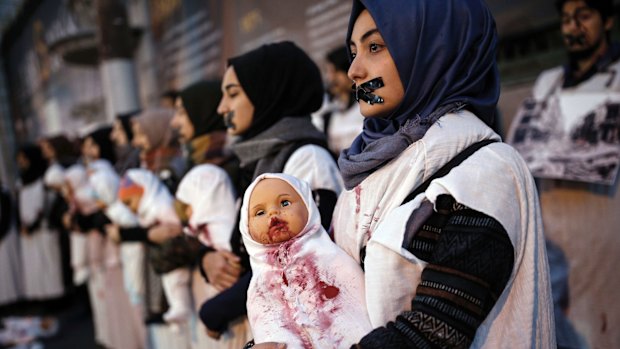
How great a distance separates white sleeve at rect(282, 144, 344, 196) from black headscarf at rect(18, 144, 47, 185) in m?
5.10

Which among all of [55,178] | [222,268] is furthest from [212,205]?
[55,178]

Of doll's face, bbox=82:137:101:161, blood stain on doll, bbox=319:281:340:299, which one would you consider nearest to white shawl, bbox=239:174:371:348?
blood stain on doll, bbox=319:281:340:299

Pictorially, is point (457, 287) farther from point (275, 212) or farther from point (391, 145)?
point (275, 212)

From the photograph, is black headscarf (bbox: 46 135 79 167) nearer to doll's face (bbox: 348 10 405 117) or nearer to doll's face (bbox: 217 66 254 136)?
doll's face (bbox: 217 66 254 136)

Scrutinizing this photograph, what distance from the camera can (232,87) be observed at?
Answer: 2.00 metres

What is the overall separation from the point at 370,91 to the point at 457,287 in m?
0.56

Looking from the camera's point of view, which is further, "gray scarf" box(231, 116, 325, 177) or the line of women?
"gray scarf" box(231, 116, 325, 177)

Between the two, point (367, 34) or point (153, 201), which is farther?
point (153, 201)

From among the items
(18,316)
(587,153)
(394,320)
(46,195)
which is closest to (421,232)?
(394,320)

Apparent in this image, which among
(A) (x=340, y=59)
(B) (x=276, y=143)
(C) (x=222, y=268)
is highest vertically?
(A) (x=340, y=59)

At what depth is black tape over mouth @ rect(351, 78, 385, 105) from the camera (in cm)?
124

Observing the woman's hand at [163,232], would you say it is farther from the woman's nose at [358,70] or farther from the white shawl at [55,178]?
the white shawl at [55,178]

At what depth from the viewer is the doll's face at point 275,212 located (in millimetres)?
1271

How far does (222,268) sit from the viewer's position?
1.93 meters
